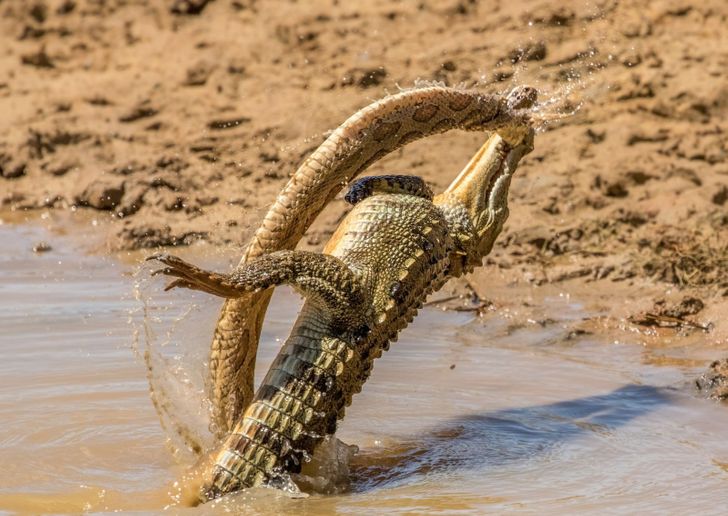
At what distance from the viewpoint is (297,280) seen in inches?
169

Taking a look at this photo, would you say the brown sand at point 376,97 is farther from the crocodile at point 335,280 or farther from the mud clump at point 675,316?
the crocodile at point 335,280

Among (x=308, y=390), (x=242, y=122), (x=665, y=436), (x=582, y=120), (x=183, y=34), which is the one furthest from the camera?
(x=183, y=34)

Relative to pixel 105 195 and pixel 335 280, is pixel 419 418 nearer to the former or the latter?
pixel 335 280

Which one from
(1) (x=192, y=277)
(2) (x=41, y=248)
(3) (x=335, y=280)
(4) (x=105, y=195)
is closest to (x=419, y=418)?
(3) (x=335, y=280)

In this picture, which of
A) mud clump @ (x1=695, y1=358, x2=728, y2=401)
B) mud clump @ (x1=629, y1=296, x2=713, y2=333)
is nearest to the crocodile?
mud clump @ (x1=695, y1=358, x2=728, y2=401)

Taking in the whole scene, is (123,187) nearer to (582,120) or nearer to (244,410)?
(582,120)

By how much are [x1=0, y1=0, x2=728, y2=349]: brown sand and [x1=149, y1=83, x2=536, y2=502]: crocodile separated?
2.63 metres

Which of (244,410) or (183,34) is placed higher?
(183,34)

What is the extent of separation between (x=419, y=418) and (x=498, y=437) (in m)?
0.40

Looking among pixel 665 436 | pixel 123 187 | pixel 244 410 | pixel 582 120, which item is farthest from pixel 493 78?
pixel 244 410

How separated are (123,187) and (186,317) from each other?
180 inches

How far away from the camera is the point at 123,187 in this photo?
9266 millimetres

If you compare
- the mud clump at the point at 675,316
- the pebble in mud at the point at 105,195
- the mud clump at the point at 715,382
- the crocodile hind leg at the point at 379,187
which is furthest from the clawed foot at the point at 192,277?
the pebble in mud at the point at 105,195

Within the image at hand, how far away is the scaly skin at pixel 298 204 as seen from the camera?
446cm
